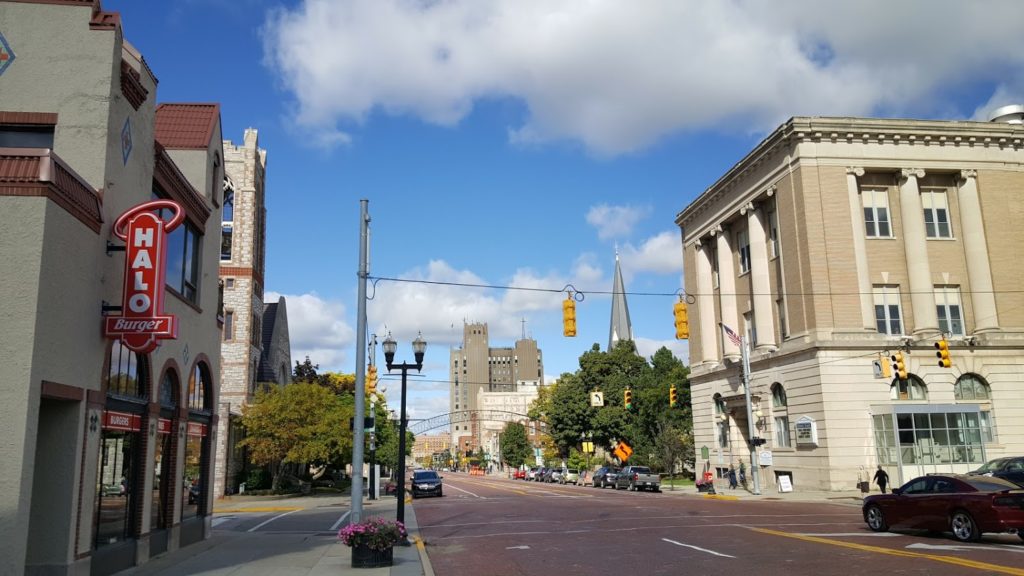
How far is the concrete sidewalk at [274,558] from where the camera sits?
14234mm

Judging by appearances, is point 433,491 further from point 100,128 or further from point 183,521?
point 100,128

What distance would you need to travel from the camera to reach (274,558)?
16266mm

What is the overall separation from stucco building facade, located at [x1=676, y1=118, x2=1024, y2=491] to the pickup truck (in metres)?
7.43

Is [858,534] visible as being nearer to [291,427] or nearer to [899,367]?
[899,367]

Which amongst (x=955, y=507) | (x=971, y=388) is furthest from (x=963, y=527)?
(x=971, y=388)

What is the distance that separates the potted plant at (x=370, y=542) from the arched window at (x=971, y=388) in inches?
1372

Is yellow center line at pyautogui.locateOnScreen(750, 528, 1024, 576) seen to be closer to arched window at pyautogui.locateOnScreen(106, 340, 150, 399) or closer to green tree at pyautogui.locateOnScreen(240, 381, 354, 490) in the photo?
arched window at pyautogui.locateOnScreen(106, 340, 150, 399)

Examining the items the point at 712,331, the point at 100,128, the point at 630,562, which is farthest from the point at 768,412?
the point at 100,128

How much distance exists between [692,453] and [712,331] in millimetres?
20173

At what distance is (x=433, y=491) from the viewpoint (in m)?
45.4

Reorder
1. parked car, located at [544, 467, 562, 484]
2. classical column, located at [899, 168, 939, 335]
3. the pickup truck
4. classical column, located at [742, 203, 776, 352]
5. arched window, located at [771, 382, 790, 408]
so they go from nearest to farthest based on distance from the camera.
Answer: classical column, located at [899, 168, 939, 335], arched window, located at [771, 382, 790, 408], classical column, located at [742, 203, 776, 352], the pickup truck, parked car, located at [544, 467, 562, 484]

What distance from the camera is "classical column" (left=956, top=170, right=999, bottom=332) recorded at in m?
40.2

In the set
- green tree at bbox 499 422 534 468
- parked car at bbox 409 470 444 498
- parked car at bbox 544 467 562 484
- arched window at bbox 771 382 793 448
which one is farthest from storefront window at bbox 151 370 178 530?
green tree at bbox 499 422 534 468

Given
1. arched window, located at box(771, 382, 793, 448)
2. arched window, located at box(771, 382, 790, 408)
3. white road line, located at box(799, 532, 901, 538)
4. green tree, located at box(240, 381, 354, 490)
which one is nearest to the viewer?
white road line, located at box(799, 532, 901, 538)
